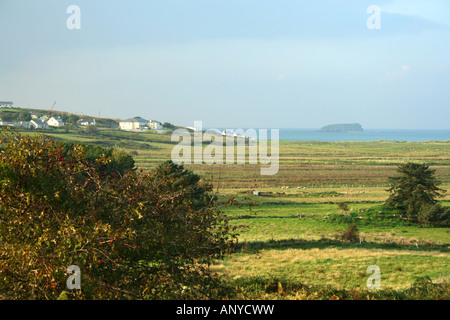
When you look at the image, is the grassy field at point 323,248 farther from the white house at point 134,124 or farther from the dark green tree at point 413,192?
the white house at point 134,124

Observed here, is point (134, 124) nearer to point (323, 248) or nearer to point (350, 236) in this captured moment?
point (350, 236)

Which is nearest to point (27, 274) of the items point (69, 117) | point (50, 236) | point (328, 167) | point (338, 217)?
point (50, 236)

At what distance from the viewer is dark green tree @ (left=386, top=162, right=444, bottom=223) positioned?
40.0 m

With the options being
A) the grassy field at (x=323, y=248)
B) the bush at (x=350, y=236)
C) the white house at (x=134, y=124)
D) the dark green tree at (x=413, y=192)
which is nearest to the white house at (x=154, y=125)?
the white house at (x=134, y=124)

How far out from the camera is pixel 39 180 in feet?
31.3

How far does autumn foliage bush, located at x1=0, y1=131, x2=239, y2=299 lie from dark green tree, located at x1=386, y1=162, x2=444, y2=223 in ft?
109

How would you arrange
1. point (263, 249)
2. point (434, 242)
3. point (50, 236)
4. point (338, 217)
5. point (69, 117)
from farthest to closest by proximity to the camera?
point (69, 117) → point (338, 217) → point (434, 242) → point (263, 249) → point (50, 236)

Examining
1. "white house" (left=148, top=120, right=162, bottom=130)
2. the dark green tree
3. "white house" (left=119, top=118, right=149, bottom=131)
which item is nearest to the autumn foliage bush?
the dark green tree

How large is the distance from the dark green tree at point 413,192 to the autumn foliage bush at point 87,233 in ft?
109

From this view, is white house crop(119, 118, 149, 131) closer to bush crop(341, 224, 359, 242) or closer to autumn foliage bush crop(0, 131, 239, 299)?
bush crop(341, 224, 359, 242)

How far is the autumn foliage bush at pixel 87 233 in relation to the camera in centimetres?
873

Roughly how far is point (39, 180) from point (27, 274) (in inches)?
74.7

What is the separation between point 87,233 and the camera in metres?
8.89
